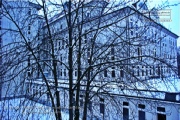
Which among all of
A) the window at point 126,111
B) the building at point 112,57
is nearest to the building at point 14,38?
the building at point 112,57

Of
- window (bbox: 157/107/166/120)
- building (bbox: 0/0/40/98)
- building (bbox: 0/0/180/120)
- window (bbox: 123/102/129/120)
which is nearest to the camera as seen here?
building (bbox: 0/0/40/98)

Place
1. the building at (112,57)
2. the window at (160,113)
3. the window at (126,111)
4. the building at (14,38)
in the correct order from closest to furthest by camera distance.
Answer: the building at (14,38), the building at (112,57), the window at (126,111), the window at (160,113)

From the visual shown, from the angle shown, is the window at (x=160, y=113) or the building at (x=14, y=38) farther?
the window at (x=160, y=113)

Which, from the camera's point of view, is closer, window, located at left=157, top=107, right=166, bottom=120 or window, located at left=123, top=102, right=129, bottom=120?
window, located at left=123, top=102, right=129, bottom=120

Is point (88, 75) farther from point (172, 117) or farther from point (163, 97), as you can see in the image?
point (172, 117)

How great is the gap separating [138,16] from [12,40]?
7.03 ft

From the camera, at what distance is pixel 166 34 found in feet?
7.94

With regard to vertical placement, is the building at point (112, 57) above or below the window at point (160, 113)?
above

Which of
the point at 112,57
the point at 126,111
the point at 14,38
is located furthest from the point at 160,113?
the point at 14,38

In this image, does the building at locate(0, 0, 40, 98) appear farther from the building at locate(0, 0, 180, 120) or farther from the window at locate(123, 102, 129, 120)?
the window at locate(123, 102, 129, 120)

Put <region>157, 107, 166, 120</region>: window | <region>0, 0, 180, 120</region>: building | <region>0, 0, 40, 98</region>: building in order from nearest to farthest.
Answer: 1. <region>0, 0, 40, 98</region>: building
2. <region>0, 0, 180, 120</region>: building
3. <region>157, 107, 166, 120</region>: window

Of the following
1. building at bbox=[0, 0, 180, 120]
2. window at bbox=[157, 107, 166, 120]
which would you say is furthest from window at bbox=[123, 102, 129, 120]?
window at bbox=[157, 107, 166, 120]

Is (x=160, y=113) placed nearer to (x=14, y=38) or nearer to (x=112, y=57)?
(x=112, y=57)

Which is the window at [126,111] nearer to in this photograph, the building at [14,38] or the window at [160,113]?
the window at [160,113]
